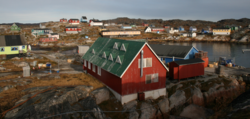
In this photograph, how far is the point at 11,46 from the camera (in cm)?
5075

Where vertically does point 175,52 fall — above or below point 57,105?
above

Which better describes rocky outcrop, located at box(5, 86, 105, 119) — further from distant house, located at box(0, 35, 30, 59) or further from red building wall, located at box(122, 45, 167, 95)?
distant house, located at box(0, 35, 30, 59)

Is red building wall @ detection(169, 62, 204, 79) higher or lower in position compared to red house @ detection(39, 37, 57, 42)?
lower

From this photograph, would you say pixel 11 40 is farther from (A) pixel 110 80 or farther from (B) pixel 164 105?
(B) pixel 164 105

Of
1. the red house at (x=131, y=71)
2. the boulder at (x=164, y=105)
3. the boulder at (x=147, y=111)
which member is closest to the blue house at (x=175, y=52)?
the red house at (x=131, y=71)

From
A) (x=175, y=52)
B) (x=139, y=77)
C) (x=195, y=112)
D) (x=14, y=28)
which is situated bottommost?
(x=195, y=112)

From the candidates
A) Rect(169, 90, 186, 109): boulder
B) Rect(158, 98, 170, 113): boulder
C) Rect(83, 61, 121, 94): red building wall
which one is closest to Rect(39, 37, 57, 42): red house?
Rect(83, 61, 121, 94): red building wall

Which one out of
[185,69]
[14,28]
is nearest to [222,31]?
[185,69]

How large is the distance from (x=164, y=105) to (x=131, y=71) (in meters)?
6.35

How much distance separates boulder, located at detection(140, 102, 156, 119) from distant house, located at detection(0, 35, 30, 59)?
42.9 meters

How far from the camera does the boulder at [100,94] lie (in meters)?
23.0

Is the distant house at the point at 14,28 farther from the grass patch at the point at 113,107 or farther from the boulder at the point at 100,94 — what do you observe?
the grass patch at the point at 113,107

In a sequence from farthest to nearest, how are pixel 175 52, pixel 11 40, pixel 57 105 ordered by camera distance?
pixel 11 40
pixel 175 52
pixel 57 105

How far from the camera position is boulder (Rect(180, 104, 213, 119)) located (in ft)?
75.4
